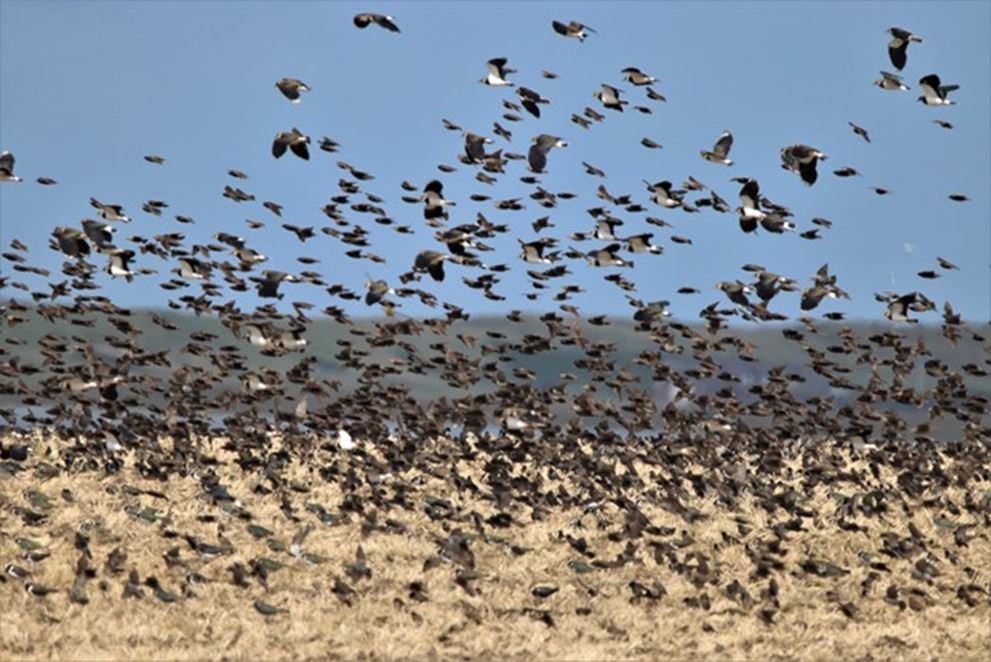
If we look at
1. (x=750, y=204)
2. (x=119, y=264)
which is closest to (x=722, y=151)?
(x=750, y=204)

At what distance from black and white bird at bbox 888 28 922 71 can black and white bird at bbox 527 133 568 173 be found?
247 inches

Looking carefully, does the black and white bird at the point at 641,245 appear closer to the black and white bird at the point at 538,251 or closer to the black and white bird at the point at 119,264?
the black and white bird at the point at 538,251

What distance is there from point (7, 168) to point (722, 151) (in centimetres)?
1413

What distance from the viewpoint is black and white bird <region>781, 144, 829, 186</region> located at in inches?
1210

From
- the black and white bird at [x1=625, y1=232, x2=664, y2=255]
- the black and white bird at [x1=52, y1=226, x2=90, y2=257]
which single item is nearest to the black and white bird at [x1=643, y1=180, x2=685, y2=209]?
the black and white bird at [x1=625, y1=232, x2=664, y2=255]

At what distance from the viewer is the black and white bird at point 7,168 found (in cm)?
3372

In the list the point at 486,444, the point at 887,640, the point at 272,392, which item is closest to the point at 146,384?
the point at 272,392

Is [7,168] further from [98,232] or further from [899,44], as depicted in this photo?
[899,44]

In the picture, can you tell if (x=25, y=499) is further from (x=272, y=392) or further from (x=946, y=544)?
(x=946, y=544)

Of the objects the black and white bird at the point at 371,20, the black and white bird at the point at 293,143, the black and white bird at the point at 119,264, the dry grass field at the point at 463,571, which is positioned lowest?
the dry grass field at the point at 463,571

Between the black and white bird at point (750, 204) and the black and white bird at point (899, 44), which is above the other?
the black and white bird at point (899, 44)

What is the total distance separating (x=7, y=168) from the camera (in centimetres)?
3397

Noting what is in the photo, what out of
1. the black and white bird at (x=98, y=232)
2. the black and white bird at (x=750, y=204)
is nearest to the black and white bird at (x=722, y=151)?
the black and white bird at (x=750, y=204)

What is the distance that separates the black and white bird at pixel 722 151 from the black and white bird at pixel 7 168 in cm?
1358
